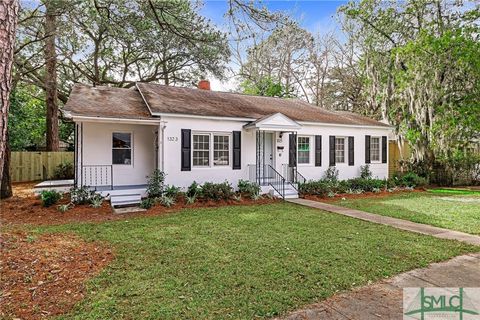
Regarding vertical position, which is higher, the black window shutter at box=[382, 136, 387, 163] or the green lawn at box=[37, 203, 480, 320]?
the black window shutter at box=[382, 136, 387, 163]

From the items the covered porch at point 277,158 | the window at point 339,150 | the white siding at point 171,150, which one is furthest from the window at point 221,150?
the window at point 339,150

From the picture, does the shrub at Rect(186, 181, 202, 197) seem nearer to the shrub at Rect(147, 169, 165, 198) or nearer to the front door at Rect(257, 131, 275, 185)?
the shrub at Rect(147, 169, 165, 198)

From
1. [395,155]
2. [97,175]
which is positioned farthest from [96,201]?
[395,155]

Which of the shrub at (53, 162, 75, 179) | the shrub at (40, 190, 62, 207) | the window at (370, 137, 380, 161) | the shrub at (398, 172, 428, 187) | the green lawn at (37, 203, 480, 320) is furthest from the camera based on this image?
the shrub at (53, 162, 75, 179)

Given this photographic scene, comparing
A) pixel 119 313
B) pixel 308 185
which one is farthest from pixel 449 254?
pixel 308 185

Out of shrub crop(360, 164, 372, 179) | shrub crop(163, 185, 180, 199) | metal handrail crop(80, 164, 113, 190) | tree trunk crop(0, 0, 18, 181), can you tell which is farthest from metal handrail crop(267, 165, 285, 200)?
tree trunk crop(0, 0, 18, 181)

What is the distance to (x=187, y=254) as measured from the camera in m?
4.89

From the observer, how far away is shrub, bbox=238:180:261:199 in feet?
36.3

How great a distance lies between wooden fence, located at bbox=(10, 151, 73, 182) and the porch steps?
8918mm

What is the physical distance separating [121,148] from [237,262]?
8.01 meters

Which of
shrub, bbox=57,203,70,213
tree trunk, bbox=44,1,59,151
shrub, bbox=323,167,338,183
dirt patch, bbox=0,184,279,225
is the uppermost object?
tree trunk, bbox=44,1,59,151

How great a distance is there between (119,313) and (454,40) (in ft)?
54.4

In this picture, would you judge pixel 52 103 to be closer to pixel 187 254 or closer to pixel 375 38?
pixel 187 254

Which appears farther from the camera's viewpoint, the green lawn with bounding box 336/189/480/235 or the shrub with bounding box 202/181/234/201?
the shrub with bounding box 202/181/234/201
